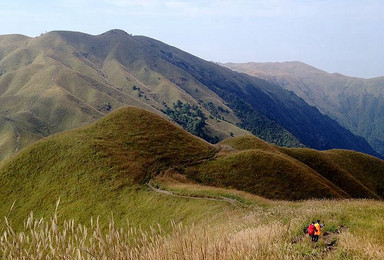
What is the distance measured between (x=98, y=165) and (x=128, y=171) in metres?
5.81

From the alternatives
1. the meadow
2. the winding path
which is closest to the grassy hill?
the winding path

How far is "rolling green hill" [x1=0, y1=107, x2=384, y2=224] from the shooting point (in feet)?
157

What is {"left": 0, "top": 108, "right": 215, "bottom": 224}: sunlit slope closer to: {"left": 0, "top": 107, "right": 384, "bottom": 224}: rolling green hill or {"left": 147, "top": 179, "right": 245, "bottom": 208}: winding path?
{"left": 0, "top": 107, "right": 384, "bottom": 224}: rolling green hill

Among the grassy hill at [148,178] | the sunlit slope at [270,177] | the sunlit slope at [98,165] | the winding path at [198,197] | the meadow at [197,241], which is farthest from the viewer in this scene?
the sunlit slope at [270,177]

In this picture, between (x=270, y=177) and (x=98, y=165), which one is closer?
(x=98, y=165)

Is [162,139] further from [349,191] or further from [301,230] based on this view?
[301,230]

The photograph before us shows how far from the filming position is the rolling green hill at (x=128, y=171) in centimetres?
4772

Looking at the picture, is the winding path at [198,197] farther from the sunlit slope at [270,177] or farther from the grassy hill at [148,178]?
the sunlit slope at [270,177]

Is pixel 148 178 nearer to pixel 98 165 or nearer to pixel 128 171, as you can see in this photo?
pixel 128 171

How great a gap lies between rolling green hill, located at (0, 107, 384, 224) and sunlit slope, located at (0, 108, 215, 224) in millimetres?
121

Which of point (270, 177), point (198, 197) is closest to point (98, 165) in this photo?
point (198, 197)

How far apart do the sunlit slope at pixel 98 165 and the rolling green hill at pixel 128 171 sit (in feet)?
0.40

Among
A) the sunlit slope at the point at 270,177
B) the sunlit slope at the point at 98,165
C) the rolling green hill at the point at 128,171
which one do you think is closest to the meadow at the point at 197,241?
the rolling green hill at the point at 128,171

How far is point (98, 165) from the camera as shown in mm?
57562
